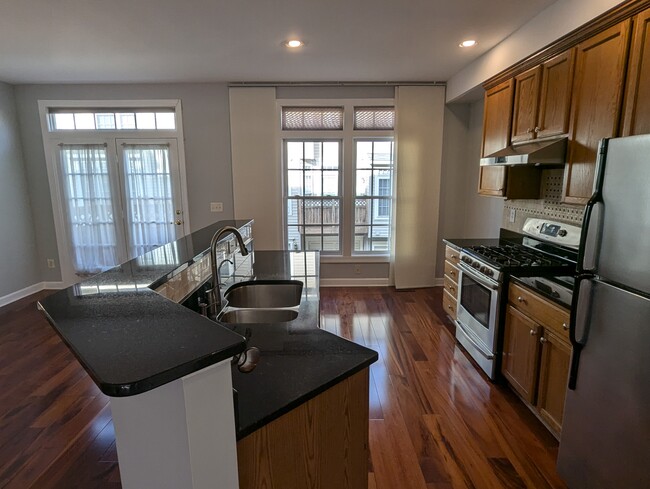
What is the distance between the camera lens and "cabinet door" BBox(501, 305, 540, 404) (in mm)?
2229

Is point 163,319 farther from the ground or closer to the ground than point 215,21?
closer to the ground

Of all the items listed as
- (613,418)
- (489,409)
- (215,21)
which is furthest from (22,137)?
(613,418)

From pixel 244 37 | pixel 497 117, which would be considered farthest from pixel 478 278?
pixel 244 37

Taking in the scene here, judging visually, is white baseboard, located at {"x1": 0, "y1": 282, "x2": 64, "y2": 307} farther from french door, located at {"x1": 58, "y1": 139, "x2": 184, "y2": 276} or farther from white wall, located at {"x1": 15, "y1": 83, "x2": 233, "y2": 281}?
french door, located at {"x1": 58, "y1": 139, "x2": 184, "y2": 276}

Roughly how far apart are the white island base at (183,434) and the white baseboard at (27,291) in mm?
4872

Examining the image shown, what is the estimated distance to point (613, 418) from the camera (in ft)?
4.83

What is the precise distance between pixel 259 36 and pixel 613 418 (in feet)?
11.2

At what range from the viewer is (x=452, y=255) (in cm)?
353

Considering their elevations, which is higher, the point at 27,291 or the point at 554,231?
the point at 554,231

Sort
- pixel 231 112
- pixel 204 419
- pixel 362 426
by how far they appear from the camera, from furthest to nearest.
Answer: pixel 231 112, pixel 362 426, pixel 204 419

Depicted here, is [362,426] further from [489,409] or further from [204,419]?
[489,409]

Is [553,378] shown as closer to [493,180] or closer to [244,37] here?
[493,180]

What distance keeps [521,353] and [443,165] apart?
3035 mm

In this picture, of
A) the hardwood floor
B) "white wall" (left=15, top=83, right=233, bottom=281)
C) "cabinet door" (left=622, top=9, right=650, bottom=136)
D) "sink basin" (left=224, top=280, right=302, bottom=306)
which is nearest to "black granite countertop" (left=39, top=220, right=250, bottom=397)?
"sink basin" (left=224, top=280, right=302, bottom=306)
